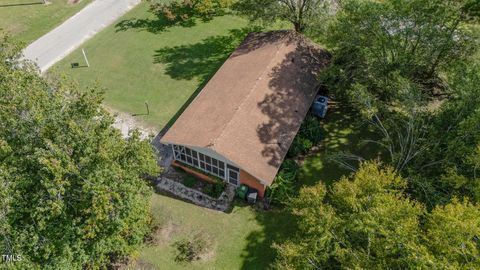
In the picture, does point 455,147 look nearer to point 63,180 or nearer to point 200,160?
point 200,160

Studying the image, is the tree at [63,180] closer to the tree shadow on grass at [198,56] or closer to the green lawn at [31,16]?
the tree shadow on grass at [198,56]

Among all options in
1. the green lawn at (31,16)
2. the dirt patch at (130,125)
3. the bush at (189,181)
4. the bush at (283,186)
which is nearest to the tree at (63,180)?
the bush at (189,181)

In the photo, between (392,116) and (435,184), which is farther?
(392,116)

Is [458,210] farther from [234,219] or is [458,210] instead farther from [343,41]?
[343,41]

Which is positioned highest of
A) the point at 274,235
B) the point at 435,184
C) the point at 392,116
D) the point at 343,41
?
the point at 343,41

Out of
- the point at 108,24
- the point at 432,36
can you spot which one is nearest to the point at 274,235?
the point at 432,36

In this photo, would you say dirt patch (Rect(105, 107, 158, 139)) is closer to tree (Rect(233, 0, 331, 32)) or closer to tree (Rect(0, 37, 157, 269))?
tree (Rect(0, 37, 157, 269))
